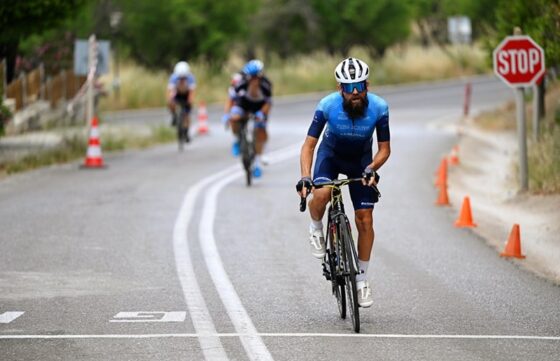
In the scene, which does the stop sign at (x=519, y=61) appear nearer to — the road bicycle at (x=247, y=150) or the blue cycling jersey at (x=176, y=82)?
the road bicycle at (x=247, y=150)

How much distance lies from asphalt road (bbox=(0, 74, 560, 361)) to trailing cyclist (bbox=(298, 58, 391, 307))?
24.1 inches

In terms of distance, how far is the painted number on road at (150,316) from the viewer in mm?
9336

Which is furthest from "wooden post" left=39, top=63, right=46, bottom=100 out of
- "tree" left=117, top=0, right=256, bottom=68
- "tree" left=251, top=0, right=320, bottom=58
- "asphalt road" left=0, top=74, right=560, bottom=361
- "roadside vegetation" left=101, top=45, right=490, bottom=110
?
"tree" left=251, top=0, right=320, bottom=58

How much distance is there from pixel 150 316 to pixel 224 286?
1.54 meters

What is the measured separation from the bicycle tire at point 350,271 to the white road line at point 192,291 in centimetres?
96

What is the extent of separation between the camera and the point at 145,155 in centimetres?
2692

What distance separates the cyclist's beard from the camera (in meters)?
9.28

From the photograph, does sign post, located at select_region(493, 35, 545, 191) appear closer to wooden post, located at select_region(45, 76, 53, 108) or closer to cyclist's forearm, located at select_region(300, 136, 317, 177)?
cyclist's forearm, located at select_region(300, 136, 317, 177)

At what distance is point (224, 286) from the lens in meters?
11.0

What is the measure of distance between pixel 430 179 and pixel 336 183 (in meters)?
12.7

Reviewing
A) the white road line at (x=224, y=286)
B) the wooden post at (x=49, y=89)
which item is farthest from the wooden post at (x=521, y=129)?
the wooden post at (x=49, y=89)

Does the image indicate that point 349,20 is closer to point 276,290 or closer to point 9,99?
point 9,99

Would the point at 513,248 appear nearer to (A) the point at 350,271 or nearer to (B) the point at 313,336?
(A) the point at 350,271

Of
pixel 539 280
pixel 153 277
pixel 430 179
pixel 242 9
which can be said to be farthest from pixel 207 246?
pixel 242 9
